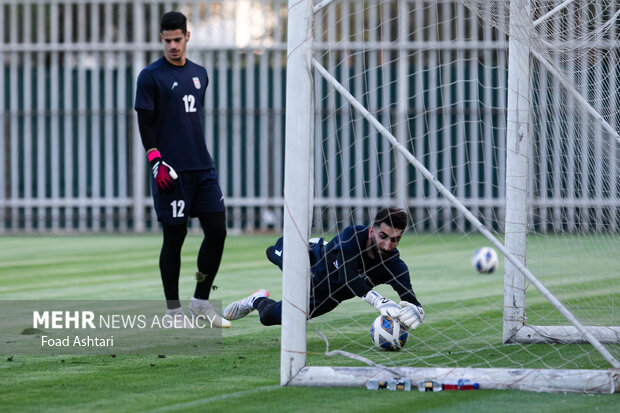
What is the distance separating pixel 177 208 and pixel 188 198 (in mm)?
136

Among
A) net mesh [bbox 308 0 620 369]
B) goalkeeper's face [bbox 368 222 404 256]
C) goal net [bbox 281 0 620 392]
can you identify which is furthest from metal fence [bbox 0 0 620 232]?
goalkeeper's face [bbox 368 222 404 256]

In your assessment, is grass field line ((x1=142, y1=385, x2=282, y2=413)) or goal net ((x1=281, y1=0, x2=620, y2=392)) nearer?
grass field line ((x1=142, y1=385, x2=282, y2=413))

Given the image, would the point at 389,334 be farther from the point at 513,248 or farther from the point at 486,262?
the point at 486,262

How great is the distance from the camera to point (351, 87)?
58.3ft

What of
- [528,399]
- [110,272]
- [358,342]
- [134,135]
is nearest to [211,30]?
[134,135]

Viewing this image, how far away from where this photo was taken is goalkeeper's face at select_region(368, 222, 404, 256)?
6031 mm

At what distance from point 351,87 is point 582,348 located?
39.9 ft

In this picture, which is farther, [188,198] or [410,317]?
[188,198]

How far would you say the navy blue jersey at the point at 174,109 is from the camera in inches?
274

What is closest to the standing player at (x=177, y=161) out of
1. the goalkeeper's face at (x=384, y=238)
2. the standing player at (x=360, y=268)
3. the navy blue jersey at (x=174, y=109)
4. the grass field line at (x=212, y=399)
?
the navy blue jersey at (x=174, y=109)

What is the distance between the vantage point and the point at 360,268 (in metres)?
6.34

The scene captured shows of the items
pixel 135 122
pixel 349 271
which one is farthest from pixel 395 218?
pixel 135 122

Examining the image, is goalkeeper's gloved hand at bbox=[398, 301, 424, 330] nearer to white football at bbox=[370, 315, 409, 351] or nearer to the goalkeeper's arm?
white football at bbox=[370, 315, 409, 351]

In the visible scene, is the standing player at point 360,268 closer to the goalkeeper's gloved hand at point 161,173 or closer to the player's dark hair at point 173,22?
the goalkeeper's gloved hand at point 161,173
